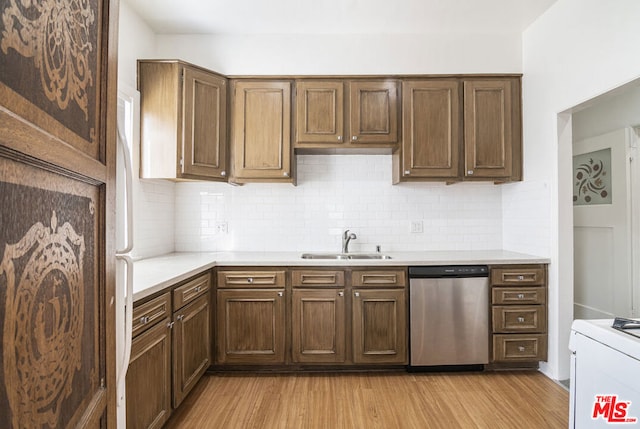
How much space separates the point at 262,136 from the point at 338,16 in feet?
3.76

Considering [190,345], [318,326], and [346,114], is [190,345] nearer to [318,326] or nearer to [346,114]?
[318,326]

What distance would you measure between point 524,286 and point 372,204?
4.63 feet

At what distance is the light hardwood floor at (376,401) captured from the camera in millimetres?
2086

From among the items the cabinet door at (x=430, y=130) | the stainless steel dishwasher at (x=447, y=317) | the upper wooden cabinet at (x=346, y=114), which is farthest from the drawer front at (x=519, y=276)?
the upper wooden cabinet at (x=346, y=114)

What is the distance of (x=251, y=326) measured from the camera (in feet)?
8.80

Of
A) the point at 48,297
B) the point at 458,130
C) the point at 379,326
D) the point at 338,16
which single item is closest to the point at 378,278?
the point at 379,326

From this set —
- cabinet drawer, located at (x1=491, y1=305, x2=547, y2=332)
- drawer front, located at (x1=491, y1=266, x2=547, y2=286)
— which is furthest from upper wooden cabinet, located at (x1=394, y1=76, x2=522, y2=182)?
cabinet drawer, located at (x1=491, y1=305, x2=547, y2=332)

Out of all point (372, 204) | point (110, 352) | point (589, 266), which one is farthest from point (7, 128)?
point (589, 266)

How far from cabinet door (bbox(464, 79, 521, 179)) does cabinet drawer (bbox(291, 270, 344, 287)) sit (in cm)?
142

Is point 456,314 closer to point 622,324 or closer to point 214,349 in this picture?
point 622,324

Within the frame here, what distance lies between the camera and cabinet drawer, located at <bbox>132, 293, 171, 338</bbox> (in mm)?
1603

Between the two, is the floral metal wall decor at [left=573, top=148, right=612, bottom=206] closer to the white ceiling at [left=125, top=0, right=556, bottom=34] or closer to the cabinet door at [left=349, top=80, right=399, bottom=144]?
the white ceiling at [left=125, top=0, right=556, bottom=34]

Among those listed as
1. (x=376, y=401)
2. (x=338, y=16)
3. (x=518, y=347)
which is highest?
(x=338, y=16)

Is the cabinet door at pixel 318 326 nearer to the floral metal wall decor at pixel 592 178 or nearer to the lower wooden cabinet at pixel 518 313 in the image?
the lower wooden cabinet at pixel 518 313
